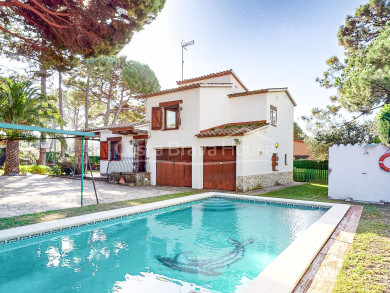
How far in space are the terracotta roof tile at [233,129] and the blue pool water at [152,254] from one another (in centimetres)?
554

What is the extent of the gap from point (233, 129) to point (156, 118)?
5.29 meters

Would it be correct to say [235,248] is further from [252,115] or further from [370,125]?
[370,125]

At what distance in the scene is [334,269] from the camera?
3928 millimetres

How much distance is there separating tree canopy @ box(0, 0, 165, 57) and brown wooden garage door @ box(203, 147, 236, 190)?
7.48 meters

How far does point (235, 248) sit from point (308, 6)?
1276 cm

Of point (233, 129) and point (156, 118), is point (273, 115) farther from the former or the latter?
point (156, 118)

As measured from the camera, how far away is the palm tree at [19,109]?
15188 millimetres

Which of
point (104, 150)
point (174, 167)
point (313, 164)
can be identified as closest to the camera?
point (174, 167)

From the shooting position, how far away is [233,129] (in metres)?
14.3

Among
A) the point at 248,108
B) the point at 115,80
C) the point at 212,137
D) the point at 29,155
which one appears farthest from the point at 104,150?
the point at 29,155

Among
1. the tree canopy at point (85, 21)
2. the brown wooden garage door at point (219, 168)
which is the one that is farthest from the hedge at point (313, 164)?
the tree canopy at point (85, 21)

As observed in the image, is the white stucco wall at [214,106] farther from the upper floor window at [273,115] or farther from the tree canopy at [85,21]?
the tree canopy at [85,21]

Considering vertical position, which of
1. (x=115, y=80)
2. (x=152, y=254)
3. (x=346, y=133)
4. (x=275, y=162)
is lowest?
(x=152, y=254)

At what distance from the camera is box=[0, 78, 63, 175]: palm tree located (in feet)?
49.8
